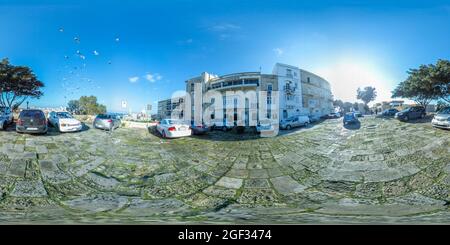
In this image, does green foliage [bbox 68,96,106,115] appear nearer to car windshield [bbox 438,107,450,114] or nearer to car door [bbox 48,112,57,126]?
car door [bbox 48,112,57,126]

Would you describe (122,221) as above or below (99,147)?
below

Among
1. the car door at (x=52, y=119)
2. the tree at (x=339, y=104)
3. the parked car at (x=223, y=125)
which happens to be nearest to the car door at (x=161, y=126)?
the parked car at (x=223, y=125)

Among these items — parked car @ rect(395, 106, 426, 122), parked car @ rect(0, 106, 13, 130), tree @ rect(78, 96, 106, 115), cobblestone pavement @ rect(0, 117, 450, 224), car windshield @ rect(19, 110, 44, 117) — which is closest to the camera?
cobblestone pavement @ rect(0, 117, 450, 224)

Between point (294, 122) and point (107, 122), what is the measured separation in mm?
1454

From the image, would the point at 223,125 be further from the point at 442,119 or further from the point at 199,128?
Result: the point at 442,119

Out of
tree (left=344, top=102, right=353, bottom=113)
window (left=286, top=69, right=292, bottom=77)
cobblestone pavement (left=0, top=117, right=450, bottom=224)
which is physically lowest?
cobblestone pavement (left=0, top=117, right=450, bottom=224)

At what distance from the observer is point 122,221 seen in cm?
128

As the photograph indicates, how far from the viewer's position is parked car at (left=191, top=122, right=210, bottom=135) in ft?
5.12

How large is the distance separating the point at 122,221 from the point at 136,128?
28.6 inches

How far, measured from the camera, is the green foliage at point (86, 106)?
150 centimetres

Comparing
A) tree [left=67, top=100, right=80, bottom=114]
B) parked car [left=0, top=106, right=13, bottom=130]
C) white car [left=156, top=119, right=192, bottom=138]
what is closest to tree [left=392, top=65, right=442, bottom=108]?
white car [left=156, top=119, right=192, bottom=138]

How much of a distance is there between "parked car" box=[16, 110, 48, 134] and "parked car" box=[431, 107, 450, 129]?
284cm
